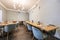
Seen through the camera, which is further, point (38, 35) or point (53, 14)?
point (53, 14)

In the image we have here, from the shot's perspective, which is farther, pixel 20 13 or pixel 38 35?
pixel 20 13

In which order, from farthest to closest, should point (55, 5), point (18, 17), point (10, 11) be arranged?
1. point (18, 17)
2. point (10, 11)
3. point (55, 5)

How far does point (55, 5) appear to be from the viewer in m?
3.71

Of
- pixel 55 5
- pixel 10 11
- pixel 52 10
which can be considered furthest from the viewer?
pixel 10 11

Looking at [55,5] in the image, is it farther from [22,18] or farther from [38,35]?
[22,18]

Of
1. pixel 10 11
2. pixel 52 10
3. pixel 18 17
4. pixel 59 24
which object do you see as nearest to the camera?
pixel 59 24

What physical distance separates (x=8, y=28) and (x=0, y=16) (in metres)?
4.54

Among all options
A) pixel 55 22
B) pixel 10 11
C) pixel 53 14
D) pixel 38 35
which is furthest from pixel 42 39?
pixel 10 11

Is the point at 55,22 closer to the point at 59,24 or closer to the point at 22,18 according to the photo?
the point at 59,24

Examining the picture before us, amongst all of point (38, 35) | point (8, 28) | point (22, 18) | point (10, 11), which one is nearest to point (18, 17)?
point (22, 18)

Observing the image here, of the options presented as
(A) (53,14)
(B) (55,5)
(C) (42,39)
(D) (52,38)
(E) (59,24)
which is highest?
(B) (55,5)

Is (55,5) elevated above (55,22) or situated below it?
above

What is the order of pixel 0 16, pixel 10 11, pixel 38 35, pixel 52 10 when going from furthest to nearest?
pixel 10 11, pixel 0 16, pixel 52 10, pixel 38 35

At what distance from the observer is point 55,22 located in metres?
3.73
